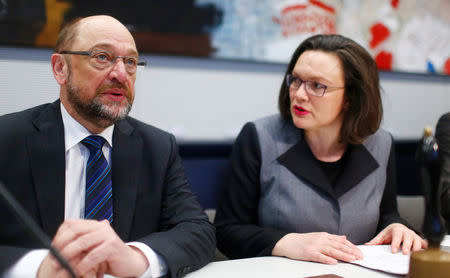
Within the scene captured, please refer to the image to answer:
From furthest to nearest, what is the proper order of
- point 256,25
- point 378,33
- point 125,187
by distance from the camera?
1. point 378,33
2. point 256,25
3. point 125,187

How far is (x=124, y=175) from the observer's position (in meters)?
1.35

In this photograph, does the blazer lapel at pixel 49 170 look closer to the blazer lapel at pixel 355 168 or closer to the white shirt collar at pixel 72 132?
the white shirt collar at pixel 72 132

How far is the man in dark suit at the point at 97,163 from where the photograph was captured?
1227 millimetres

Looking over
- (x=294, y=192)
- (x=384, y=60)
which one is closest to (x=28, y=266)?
(x=294, y=192)

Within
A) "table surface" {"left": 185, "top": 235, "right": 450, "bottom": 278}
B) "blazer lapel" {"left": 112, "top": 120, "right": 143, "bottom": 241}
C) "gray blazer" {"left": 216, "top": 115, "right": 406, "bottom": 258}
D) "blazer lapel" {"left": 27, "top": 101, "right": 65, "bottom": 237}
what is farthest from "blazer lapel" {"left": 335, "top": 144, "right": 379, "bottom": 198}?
"blazer lapel" {"left": 27, "top": 101, "right": 65, "bottom": 237}

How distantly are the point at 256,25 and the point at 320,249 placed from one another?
1.28m

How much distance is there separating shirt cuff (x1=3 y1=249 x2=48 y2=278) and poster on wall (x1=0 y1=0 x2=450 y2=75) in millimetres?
983

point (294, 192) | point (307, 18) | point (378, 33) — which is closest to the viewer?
point (294, 192)

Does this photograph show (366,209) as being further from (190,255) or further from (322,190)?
(190,255)

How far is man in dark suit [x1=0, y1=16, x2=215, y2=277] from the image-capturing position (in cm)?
123

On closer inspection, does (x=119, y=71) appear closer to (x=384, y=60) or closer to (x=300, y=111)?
(x=300, y=111)

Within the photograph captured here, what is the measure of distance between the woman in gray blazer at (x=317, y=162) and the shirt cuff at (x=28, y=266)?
2.34 ft

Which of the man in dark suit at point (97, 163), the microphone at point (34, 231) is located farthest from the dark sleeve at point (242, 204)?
the microphone at point (34, 231)

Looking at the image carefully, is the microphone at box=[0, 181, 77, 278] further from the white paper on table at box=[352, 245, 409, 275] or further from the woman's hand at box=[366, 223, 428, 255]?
the woman's hand at box=[366, 223, 428, 255]
